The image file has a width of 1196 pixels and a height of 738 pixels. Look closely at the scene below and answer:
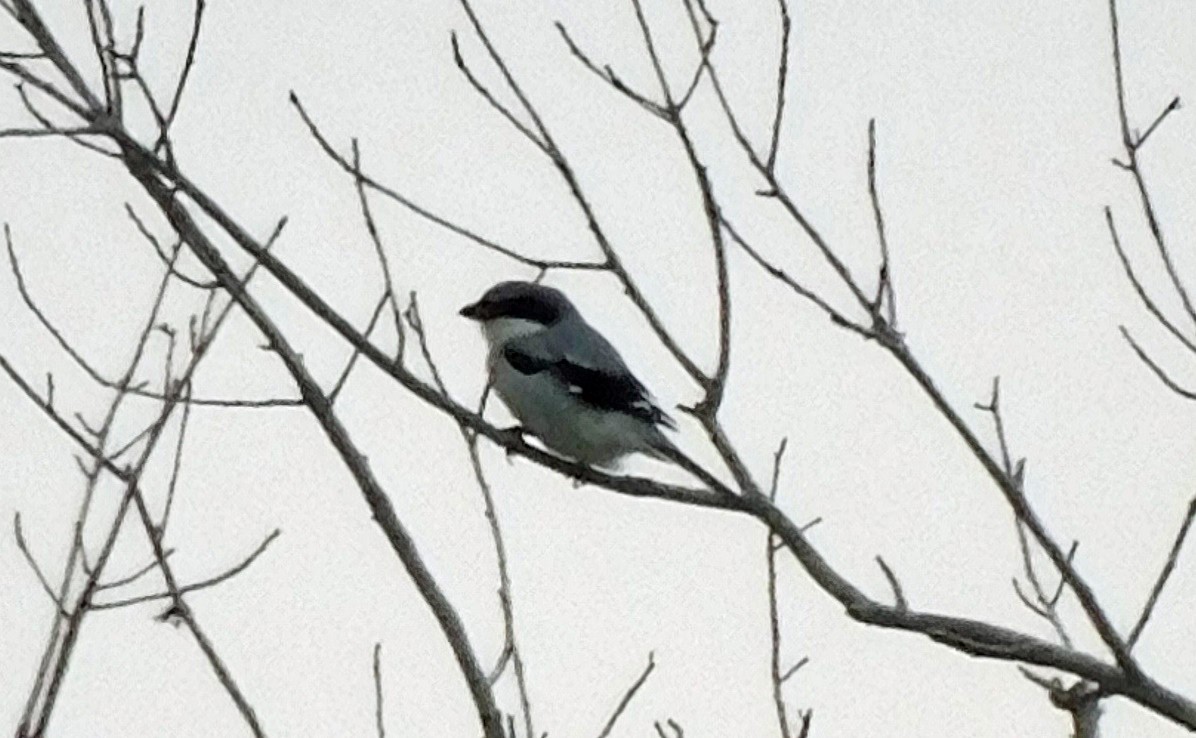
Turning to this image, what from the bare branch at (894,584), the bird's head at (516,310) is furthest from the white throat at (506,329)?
the bare branch at (894,584)

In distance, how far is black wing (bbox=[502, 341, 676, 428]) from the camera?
5.18 metres

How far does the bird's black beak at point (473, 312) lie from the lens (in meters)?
5.80

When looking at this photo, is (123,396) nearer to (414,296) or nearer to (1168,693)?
(414,296)

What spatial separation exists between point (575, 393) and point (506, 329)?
53 centimetres

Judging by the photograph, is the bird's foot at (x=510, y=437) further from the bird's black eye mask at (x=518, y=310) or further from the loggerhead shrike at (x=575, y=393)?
the bird's black eye mask at (x=518, y=310)

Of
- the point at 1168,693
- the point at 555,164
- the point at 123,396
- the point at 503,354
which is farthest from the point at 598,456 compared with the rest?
the point at 1168,693

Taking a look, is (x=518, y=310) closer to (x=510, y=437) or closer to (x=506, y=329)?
(x=506, y=329)

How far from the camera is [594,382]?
17.4ft

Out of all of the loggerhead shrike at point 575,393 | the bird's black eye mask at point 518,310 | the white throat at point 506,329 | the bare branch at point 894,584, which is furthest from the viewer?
the bird's black eye mask at point 518,310

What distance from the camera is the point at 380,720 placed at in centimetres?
293

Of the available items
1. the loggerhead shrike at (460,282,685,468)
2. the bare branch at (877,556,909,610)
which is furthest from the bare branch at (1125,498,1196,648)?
the loggerhead shrike at (460,282,685,468)

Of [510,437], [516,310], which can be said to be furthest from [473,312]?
[510,437]

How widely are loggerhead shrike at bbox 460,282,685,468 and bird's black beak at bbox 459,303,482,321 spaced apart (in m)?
0.14

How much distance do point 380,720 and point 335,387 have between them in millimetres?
546
